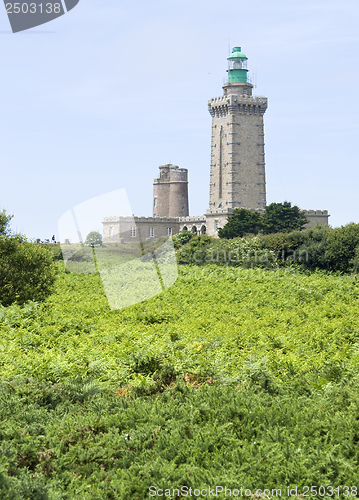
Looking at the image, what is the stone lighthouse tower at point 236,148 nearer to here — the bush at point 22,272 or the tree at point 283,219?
the tree at point 283,219

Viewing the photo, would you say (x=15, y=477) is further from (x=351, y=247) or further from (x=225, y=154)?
(x=225, y=154)

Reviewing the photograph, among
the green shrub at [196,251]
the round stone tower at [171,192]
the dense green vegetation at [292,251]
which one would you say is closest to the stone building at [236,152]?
the round stone tower at [171,192]

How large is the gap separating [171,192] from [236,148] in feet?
68.9

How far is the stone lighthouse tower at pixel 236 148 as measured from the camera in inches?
2657

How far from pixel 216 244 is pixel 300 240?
7.49 metres

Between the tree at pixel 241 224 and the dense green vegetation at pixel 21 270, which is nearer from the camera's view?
the dense green vegetation at pixel 21 270

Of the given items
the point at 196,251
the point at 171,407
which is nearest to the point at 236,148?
the point at 196,251

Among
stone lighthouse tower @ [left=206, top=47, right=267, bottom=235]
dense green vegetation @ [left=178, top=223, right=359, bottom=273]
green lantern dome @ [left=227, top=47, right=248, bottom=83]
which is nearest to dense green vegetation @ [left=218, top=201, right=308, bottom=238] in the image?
stone lighthouse tower @ [left=206, top=47, right=267, bottom=235]

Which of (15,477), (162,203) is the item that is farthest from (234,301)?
(162,203)

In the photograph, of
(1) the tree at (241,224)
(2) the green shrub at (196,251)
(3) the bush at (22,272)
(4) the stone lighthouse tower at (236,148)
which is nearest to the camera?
(3) the bush at (22,272)

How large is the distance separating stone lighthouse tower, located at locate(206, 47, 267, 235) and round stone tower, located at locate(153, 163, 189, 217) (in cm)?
1458

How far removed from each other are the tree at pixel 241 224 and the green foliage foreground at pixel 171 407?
1861 inches

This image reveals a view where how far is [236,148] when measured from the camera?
67438 millimetres

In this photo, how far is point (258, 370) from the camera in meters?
9.12
